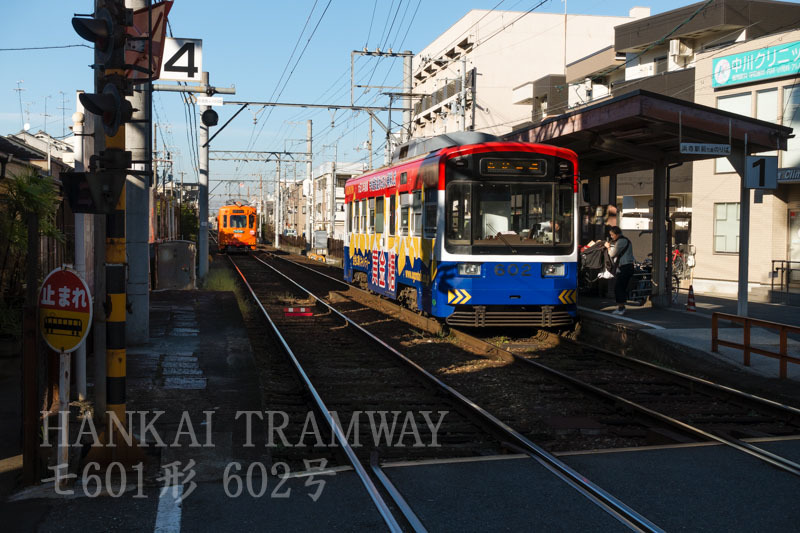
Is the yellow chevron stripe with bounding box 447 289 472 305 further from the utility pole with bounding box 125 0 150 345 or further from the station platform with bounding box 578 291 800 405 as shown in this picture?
the utility pole with bounding box 125 0 150 345

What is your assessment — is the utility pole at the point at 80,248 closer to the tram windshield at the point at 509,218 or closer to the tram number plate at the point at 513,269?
the tram windshield at the point at 509,218

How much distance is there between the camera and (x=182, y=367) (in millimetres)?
9758

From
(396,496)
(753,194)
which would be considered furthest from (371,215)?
(396,496)

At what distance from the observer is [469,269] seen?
1251 centimetres

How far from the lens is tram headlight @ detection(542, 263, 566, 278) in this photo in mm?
12680

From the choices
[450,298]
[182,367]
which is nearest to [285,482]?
[182,367]

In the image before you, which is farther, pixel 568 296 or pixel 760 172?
pixel 568 296

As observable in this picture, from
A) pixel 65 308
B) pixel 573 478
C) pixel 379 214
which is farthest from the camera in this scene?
pixel 379 214

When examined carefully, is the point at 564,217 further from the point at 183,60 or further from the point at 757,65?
the point at 757,65

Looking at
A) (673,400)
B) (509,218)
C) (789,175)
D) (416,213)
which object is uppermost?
(789,175)

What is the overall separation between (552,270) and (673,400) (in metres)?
4.20

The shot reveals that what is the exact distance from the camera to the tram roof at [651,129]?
12.4 meters

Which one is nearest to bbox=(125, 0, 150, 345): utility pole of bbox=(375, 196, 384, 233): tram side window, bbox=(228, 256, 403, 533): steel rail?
bbox=(228, 256, 403, 533): steel rail

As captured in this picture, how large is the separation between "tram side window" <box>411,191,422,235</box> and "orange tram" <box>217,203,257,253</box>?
3960 cm
